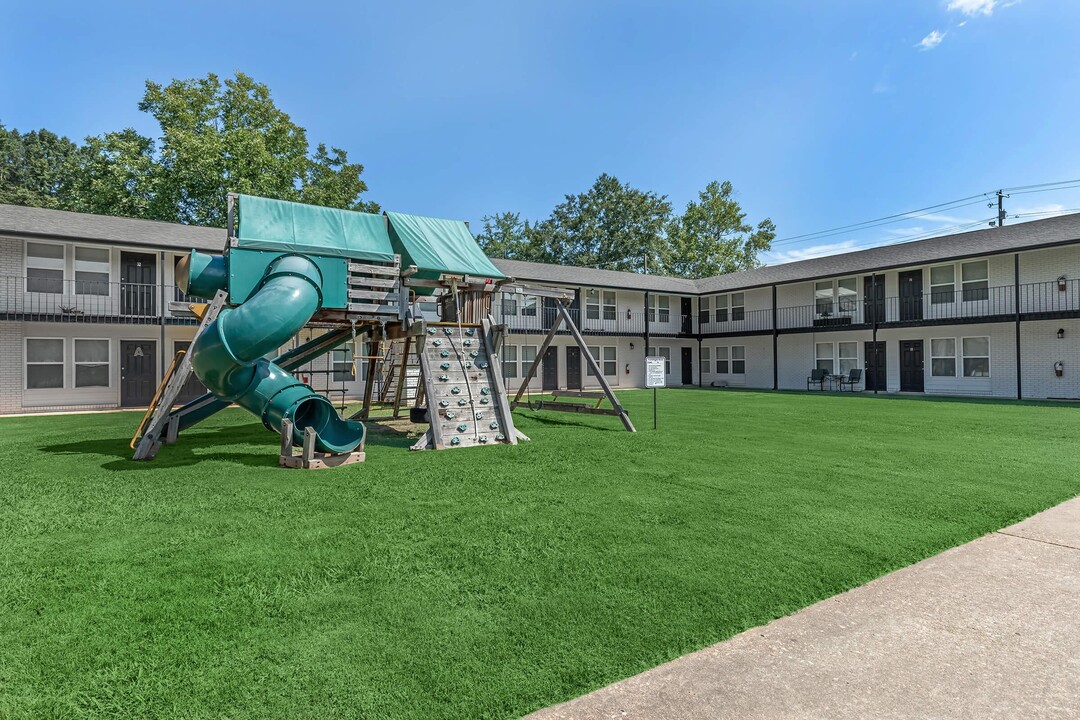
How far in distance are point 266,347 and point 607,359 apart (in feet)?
76.5

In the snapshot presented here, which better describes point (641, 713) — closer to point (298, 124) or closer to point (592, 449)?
point (592, 449)

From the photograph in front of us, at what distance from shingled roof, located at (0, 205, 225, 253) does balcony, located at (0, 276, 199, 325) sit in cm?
154

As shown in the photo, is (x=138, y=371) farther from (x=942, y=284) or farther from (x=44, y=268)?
(x=942, y=284)

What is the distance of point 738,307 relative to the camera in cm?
3058

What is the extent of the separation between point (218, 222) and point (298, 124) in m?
7.04

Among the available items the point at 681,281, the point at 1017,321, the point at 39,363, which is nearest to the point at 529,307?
the point at 681,281

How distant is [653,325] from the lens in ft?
100

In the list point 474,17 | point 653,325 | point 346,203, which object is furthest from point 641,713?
point 346,203

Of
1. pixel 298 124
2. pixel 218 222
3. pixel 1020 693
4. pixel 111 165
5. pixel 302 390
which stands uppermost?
pixel 298 124

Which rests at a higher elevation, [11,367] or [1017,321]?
[1017,321]

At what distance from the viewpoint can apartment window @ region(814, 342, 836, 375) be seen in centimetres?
2637

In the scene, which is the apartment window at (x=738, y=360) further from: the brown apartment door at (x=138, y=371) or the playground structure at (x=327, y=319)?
the brown apartment door at (x=138, y=371)

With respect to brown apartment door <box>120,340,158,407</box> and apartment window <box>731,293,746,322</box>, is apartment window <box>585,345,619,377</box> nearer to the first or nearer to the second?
apartment window <box>731,293,746,322</box>

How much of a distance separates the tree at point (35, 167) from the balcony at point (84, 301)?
20.7m
